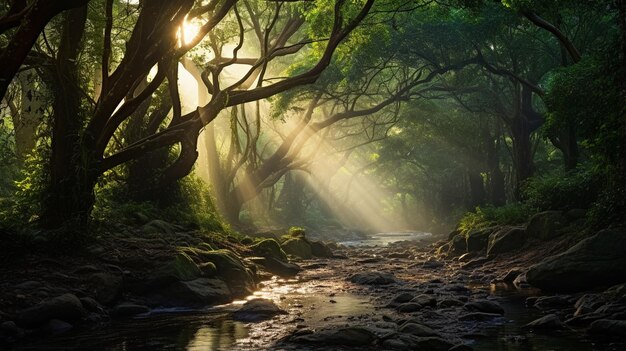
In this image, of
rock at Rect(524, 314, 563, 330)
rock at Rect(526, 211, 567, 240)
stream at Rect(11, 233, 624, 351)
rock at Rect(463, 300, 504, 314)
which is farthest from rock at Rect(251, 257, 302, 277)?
rock at Rect(524, 314, 563, 330)

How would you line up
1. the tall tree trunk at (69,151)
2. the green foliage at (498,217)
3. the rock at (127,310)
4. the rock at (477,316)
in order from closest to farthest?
the rock at (477,316)
the rock at (127,310)
the tall tree trunk at (69,151)
the green foliage at (498,217)

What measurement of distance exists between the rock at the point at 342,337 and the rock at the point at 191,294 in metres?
3.34

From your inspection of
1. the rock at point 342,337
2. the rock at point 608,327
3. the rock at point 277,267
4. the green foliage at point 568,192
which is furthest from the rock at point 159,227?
the green foliage at point 568,192

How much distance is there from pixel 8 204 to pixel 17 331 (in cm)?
666

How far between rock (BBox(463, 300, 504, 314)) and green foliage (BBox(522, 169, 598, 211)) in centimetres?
700

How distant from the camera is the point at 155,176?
16.0 meters

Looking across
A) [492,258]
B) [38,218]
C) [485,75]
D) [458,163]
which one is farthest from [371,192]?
[38,218]

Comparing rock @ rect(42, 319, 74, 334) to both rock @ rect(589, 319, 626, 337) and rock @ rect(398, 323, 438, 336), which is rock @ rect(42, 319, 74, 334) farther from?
rock @ rect(589, 319, 626, 337)

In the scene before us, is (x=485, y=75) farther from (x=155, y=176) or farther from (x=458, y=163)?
(x=155, y=176)

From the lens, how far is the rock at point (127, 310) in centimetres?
873

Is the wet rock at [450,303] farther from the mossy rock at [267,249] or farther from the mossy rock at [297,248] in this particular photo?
the mossy rock at [297,248]

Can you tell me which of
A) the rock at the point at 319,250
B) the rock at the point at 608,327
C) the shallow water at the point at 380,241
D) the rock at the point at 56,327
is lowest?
the rock at the point at 608,327

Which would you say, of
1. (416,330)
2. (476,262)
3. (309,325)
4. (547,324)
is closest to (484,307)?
(547,324)

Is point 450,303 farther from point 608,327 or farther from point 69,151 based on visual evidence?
point 69,151
